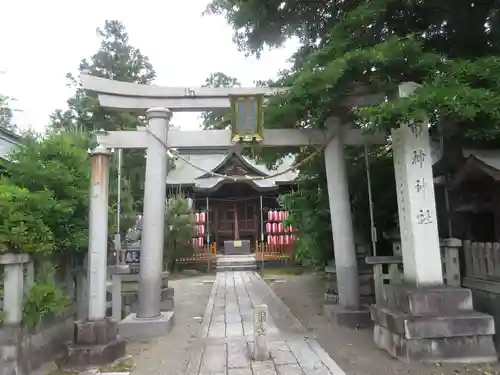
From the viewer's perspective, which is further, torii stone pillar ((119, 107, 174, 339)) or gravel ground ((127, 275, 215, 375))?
torii stone pillar ((119, 107, 174, 339))

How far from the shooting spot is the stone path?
17.9 feet

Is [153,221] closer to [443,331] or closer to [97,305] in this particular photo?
[97,305]

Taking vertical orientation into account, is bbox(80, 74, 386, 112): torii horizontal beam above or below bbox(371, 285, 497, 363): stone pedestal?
above

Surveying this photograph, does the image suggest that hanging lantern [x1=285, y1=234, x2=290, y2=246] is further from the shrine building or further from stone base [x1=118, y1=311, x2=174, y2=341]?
stone base [x1=118, y1=311, x2=174, y2=341]

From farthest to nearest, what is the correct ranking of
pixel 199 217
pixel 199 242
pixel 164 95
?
pixel 199 242 → pixel 199 217 → pixel 164 95

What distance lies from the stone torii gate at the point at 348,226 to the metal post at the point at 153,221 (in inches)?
0.7

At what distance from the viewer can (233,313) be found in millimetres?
9633

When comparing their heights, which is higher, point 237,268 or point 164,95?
point 164,95

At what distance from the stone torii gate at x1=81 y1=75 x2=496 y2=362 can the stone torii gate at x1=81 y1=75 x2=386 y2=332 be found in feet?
0.06

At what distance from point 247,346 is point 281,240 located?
1629cm

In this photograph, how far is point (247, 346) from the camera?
657cm

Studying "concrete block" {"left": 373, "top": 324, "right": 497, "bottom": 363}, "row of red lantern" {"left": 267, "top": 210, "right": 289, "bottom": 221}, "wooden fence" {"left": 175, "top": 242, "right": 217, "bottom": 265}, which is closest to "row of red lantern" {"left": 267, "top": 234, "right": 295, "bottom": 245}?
"row of red lantern" {"left": 267, "top": 210, "right": 289, "bottom": 221}

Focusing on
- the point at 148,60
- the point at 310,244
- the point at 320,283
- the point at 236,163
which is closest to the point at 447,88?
the point at 310,244

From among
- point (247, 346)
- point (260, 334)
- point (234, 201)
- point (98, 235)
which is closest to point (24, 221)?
point (98, 235)
